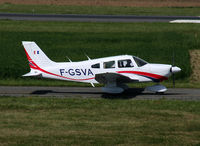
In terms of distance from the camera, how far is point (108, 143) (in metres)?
12.7

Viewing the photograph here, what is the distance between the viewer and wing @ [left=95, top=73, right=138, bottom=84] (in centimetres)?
2005

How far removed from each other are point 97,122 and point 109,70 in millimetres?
5877

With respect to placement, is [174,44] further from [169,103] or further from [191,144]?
[191,144]

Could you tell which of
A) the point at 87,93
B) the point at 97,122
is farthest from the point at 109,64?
the point at 97,122

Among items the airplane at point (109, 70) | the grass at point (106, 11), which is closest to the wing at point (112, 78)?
the airplane at point (109, 70)

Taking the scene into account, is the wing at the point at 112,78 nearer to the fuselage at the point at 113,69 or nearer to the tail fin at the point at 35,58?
the fuselage at the point at 113,69

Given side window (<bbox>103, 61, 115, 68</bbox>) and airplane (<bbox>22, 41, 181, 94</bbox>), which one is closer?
airplane (<bbox>22, 41, 181, 94</bbox>)

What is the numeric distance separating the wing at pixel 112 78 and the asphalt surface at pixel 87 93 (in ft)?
2.79

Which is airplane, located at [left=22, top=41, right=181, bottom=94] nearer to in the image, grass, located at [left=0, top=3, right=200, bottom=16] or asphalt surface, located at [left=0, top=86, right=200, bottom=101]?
asphalt surface, located at [left=0, top=86, right=200, bottom=101]

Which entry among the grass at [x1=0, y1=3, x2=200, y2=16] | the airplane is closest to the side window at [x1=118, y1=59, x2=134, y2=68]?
the airplane

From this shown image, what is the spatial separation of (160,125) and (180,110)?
9.16ft

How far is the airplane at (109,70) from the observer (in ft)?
67.8

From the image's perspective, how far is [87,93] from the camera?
22062 millimetres

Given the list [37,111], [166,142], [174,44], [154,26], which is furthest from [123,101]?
[154,26]
